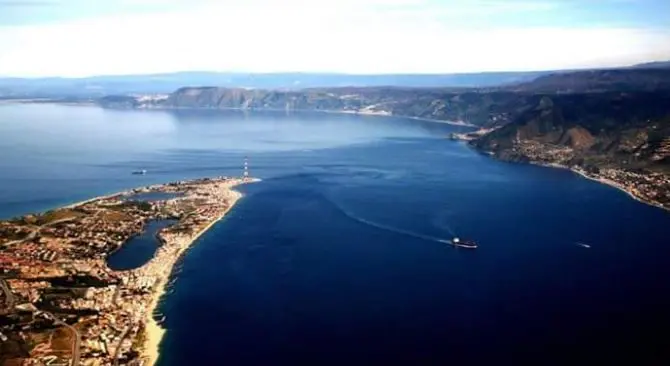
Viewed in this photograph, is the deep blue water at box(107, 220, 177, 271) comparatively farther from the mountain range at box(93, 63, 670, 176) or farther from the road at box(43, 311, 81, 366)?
the mountain range at box(93, 63, 670, 176)

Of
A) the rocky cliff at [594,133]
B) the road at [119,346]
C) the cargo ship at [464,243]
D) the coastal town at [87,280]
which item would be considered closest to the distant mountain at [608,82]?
the rocky cliff at [594,133]

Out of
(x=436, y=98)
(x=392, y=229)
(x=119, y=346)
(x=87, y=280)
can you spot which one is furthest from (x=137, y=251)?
(x=436, y=98)

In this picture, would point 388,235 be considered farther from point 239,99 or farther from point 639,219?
point 239,99

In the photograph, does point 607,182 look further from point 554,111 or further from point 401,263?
point 401,263

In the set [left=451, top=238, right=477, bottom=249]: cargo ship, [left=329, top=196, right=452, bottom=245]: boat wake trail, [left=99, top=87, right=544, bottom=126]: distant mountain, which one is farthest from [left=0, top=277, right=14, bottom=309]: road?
[left=99, top=87, right=544, bottom=126]: distant mountain

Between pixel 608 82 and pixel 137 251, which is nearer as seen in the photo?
pixel 137 251

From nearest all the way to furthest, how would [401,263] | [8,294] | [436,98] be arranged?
[8,294] → [401,263] → [436,98]

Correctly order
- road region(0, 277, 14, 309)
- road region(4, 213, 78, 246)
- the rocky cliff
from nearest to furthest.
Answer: road region(0, 277, 14, 309) < road region(4, 213, 78, 246) < the rocky cliff

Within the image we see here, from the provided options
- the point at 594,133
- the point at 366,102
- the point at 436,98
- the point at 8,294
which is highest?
the point at 436,98
